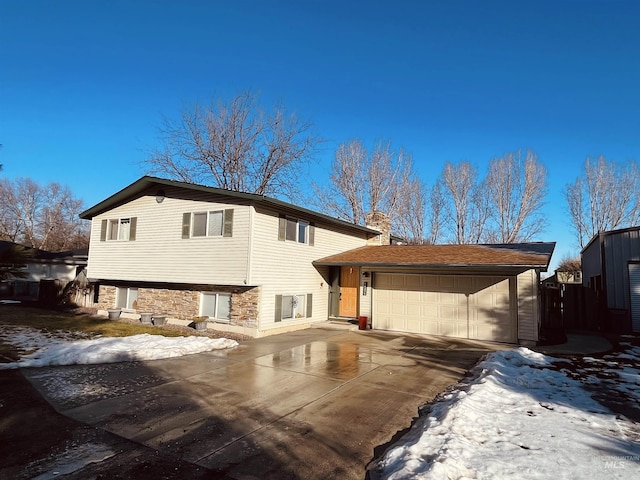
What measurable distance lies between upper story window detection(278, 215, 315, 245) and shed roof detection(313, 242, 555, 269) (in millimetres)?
1196

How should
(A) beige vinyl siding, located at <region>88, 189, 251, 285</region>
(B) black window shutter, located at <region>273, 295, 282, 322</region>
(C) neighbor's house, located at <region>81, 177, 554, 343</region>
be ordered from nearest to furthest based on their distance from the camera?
(C) neighbor's house, located at <region>81, 177, 554, 343</region>, (A) beige vinyl siding, located at <region>88, 189, 251, 285</region>, (B) black window shutter, located at <region>273, 295, 282, 322</region>

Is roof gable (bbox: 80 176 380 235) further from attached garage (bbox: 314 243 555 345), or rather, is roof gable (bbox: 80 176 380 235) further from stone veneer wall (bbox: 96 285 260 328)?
stone veneer wall (bbox: 96 285 260 328)

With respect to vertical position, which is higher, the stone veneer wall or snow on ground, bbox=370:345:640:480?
the stone veneer wall

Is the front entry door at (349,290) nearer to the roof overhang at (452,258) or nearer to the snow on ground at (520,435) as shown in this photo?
the roof overhang at (452,258)

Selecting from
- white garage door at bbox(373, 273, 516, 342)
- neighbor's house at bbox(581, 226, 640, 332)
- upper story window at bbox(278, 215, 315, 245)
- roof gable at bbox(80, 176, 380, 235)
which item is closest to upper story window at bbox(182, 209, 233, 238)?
roof gable at bbox(80, 176, 380, 235)

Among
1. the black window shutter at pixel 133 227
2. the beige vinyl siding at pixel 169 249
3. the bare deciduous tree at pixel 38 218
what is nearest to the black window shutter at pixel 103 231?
the beige vinyl siding at pixel 169 249

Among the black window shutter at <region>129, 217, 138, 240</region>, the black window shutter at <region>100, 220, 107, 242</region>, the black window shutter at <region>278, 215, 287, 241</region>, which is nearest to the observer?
the black window shutter at <region>278, 215, 287, 241</region>

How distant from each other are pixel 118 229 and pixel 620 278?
833 inches

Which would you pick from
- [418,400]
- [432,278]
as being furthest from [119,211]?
[418,400]

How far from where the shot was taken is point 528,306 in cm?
1160

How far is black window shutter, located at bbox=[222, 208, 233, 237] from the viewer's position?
1240cm

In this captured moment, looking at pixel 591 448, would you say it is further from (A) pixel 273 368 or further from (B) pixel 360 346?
(B) pixel 360 346

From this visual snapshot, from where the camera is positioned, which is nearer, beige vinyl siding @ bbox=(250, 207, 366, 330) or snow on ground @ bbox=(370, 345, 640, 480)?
snow on ground @ bbox=(370, 345, 640, 480)

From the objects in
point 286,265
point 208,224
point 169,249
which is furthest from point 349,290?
point 169,249
